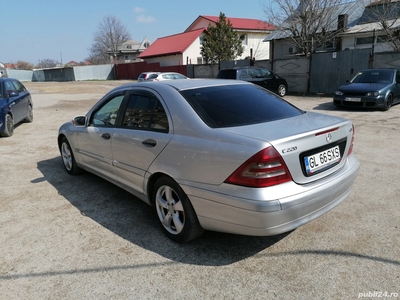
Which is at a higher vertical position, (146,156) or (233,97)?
(233,97)

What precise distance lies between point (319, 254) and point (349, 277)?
13.9 inches

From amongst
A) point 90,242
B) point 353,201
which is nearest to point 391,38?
point 353,201

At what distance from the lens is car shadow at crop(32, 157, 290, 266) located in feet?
9.60

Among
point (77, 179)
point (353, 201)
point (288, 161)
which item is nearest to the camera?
point (288, 161)

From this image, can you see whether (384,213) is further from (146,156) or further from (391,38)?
(391,38)

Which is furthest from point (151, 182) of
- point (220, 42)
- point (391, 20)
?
point (220, 42)

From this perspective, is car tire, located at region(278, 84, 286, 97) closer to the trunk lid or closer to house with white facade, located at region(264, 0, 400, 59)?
house with white facade, located at region(264, 0, 400, 59)

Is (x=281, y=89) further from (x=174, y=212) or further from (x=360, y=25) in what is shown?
(x=174, y=212)

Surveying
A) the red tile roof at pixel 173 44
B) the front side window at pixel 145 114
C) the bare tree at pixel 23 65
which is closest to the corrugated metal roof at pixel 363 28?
the red tile roof at pixel 173 44

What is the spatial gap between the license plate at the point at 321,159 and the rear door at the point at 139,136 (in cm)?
126

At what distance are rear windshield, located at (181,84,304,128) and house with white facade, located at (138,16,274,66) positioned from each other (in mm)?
36558

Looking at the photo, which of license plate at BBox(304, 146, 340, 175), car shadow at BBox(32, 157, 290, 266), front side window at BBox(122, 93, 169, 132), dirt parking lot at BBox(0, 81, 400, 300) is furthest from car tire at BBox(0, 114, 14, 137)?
license plate at BBox(304, 146, 340, 175)

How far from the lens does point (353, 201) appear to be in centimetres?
390

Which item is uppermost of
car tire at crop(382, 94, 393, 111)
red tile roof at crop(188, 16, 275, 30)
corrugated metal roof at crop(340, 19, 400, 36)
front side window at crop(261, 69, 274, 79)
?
red tile roof at crop(188, 16, 275, 30)
